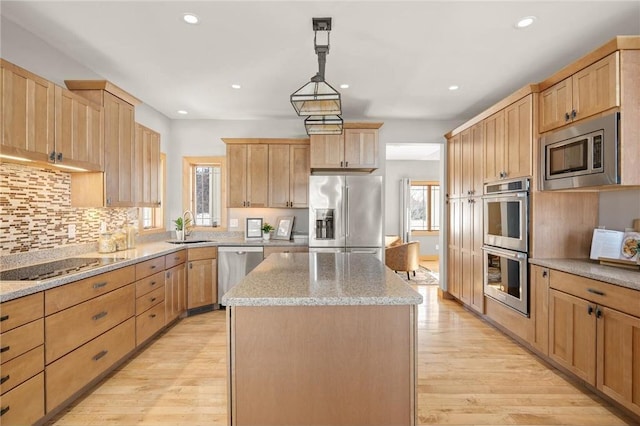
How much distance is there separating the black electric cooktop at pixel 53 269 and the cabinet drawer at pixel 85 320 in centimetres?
24

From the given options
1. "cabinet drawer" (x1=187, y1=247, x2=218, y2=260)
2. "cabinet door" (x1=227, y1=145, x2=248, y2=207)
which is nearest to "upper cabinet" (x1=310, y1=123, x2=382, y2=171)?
"cabinet door" (x1=227, y1=145, x2=248, y2=207)

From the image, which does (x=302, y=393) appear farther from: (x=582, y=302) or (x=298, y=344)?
(x=582, y=302)

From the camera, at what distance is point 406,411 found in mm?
1557

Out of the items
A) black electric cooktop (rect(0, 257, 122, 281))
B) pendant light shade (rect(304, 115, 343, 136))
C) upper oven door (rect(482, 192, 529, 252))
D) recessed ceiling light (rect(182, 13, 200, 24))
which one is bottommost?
black electric cooktop (rect(0, 257, 122, 281))

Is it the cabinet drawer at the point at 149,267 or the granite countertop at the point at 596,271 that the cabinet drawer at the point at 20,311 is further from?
the granite countertop at the point at 596,271

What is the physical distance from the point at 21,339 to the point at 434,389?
262cm

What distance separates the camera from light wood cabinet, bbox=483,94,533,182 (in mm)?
2933

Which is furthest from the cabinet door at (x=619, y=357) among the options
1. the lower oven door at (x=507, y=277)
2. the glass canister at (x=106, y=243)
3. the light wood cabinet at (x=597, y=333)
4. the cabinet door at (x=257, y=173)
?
the glass canister at (x=106, y=243)

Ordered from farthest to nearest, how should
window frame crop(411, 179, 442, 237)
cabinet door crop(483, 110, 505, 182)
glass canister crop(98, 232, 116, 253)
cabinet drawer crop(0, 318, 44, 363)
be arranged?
window frame crop(411, 179, 442, 237) → cabinet door crop(483, 110, 505, 182) → glass canister crop(98, 232, 116, 253) → cabinet drawer crop(0, 318, 44, 363)

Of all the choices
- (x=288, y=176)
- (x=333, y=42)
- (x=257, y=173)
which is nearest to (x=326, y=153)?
(x=288, y=176)

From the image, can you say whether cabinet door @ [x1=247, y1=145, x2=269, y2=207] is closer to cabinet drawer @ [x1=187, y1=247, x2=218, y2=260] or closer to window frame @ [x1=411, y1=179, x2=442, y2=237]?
cabinet drawer @ [x1=187, y1=247, x2=218, y2=260]

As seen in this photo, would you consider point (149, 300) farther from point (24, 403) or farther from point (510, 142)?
point (510, 142)

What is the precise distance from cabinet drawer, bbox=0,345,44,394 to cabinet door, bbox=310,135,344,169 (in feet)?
10.7

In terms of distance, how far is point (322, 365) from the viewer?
1.56 meters
